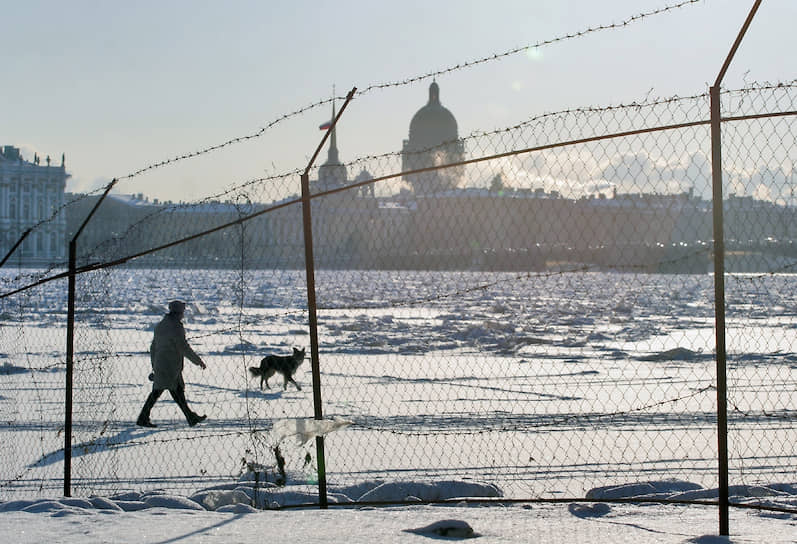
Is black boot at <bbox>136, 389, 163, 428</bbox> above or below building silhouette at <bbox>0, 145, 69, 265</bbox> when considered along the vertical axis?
below

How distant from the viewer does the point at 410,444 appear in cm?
742

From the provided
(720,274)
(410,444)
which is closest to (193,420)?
(410,444)

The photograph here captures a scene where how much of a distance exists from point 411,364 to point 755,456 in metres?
7.26

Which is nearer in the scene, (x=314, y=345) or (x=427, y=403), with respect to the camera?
(x=314, y=345)

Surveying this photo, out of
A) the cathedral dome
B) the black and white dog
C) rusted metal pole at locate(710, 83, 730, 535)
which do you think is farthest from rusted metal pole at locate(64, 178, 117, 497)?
the cathedral dome

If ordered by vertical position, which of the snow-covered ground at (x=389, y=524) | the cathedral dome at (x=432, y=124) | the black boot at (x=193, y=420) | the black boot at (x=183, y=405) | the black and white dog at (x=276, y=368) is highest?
the cathedral dome at (x=432, y=124)

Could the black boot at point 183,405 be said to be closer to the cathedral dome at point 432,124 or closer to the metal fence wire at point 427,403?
the metal fence wire at point 427,403

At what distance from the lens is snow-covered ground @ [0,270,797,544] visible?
450cm

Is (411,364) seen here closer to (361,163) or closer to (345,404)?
(345,404)

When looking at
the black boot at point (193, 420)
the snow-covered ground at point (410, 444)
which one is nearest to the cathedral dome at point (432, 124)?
the snow-covered ground at point (410, 444)

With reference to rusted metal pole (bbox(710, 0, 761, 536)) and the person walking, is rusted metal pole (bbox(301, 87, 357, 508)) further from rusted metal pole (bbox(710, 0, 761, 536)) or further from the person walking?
the person walking

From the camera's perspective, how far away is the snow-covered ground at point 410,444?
14.8ft

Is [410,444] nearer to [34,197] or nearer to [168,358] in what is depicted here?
[168,358]

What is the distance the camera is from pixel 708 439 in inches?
290
